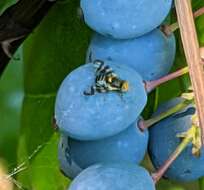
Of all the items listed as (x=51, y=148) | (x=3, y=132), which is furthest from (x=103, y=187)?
(x=3, y=132)

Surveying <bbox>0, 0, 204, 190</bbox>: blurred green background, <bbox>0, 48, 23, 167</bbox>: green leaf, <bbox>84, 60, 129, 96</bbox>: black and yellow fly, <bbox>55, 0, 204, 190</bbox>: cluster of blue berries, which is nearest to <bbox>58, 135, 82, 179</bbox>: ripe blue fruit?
<bbox>55, 0, 204, 190</bbox>: cluster of blue berries

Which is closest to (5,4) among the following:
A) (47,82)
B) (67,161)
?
(47,82)

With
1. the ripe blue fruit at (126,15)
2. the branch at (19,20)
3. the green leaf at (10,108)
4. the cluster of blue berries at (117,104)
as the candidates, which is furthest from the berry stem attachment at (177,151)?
the green leaf at (10,108)

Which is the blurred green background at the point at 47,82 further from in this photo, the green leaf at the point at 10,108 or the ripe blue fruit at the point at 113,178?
the ripe blue fruit at the point at 113,178

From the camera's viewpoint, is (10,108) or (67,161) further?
(10,108)

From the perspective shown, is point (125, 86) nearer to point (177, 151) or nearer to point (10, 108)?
point (177, 151)

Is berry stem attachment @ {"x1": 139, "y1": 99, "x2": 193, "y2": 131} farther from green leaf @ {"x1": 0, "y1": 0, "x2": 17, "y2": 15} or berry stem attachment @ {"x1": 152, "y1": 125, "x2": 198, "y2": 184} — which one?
green leaf @ {"x1": 0, "y1": 0, "x2": 17, "y2": 15}

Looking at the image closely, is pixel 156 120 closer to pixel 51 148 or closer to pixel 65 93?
pixel 65 93
